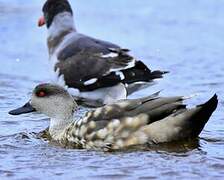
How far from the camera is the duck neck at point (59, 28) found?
12852mm

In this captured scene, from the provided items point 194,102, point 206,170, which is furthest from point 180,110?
point 194,102

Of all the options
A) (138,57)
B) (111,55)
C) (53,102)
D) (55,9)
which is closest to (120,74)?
(111,55)

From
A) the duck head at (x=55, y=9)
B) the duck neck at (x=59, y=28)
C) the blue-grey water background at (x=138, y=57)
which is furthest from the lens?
the duck head at (x=55, y=9)

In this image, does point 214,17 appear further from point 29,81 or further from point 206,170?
point 206,170

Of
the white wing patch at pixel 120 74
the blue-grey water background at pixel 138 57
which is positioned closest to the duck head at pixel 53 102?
the blue-grey water background at pixel 138 57

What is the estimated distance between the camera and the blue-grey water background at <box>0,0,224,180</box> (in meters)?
7.16

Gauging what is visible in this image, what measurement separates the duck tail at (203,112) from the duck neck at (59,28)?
4863mm

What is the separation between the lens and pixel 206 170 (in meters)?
7.07

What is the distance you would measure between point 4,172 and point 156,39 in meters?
9.51

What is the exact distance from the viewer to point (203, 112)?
807cm

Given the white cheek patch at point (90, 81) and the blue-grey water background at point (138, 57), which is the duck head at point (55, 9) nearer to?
the blue-grey water background at point (138, 57)

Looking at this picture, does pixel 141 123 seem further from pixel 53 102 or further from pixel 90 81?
pixel 90 81

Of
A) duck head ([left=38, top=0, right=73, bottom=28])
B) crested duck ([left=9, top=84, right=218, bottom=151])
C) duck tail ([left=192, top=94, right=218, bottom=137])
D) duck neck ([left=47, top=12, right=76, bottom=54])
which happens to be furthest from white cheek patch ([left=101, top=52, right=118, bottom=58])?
duck tail ([left=192, top=94, right=218, bottom=137])

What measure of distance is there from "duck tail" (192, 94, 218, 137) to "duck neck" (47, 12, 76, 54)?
4863 mm
